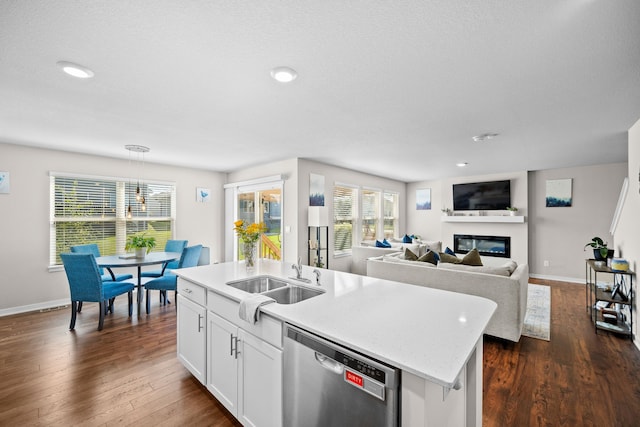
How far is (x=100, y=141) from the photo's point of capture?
3.69m

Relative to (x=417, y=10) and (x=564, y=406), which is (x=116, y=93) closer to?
(x=417, y=10)

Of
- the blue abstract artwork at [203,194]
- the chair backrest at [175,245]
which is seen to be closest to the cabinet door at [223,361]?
the chair backrest at [175,245]

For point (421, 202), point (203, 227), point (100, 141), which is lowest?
point (203, 227)

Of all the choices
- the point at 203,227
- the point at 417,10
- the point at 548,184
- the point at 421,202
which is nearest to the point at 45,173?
the point at 203,227

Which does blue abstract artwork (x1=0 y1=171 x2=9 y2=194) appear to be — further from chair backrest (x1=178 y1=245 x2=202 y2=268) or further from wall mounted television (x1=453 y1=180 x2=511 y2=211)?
wall mounted television (x1=453 y1=180 x2=511 y2=211)

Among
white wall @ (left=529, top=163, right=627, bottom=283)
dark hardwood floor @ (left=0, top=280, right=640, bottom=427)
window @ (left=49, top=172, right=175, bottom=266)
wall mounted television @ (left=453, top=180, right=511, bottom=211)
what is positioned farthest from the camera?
wall mounted television @ (left=453, top=180, right=511, bottom=211)

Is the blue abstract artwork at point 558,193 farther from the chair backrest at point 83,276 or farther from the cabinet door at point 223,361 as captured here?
the chair backrest at point 83,276

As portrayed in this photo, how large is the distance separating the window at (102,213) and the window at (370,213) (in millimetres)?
4187

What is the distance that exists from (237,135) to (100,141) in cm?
194

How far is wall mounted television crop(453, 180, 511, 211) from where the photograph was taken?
6.29 metres

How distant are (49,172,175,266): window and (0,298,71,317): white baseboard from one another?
0.59 meters

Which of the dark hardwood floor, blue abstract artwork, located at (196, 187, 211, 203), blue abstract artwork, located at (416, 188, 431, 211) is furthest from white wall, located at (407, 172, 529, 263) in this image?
blue abstract artwork, located at (196, 187, 211, 203)

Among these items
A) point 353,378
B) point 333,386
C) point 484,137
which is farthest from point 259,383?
point 484,137

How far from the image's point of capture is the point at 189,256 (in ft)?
12.7
